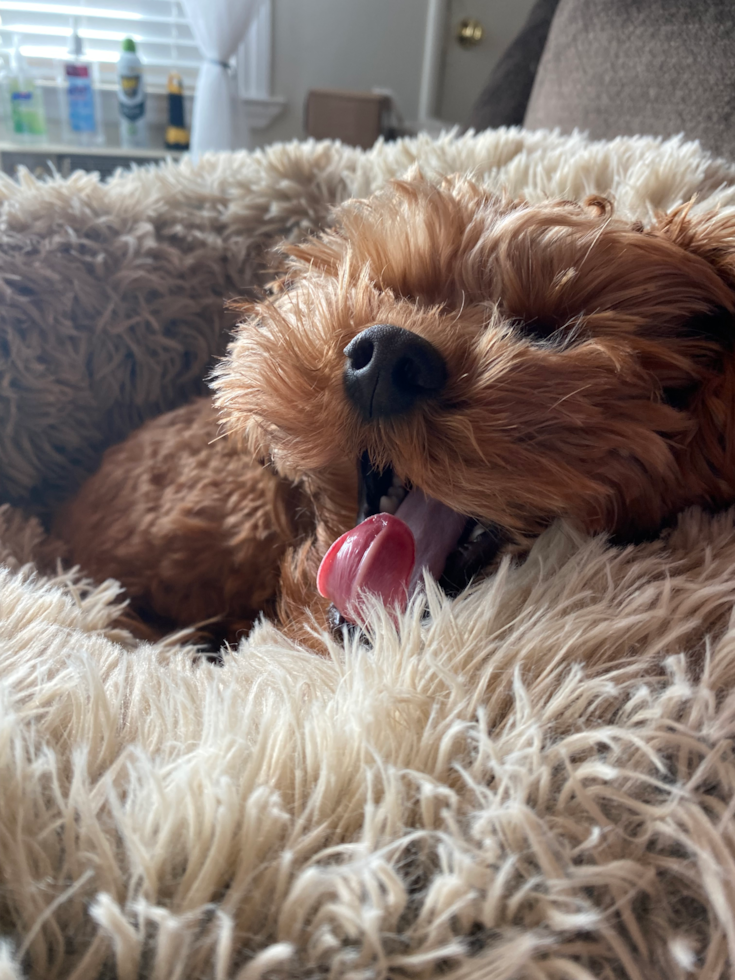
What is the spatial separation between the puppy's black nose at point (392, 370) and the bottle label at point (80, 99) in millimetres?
2309

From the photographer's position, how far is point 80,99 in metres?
2.31

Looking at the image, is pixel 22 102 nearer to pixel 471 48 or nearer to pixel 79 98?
pixel 79 98

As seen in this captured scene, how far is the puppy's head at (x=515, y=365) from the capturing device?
18.8 inches

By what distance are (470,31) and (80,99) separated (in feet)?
4.32

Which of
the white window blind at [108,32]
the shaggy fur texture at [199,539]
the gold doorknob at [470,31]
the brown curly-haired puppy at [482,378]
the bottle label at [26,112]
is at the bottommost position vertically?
the shaggy fur texture at [199,539]

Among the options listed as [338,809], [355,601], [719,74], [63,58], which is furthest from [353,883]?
[63,58]

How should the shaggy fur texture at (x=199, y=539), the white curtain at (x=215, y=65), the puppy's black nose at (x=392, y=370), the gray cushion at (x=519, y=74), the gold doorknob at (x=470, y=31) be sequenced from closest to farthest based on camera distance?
the puppy's black nose at (x=392, y=370)
the shaggy fur texture at (x=199, y=539)
the gray cushion at (x=519, y=74)
the white curtain at (x=215, y=65)
the gold doorknob at (x=470, y=31)

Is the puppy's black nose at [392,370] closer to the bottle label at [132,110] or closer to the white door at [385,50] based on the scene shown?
the bottle label at [132,110]

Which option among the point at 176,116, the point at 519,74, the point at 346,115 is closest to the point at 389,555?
the point at 519,74

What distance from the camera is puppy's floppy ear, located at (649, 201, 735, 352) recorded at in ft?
1.71

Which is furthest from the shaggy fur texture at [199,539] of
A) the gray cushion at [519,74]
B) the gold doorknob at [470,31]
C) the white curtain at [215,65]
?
the gold doorknob at [470,31]

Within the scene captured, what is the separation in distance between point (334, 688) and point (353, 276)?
0.34 m

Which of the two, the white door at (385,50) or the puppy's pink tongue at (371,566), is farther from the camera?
the white door at (385,50)

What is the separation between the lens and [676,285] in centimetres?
52
